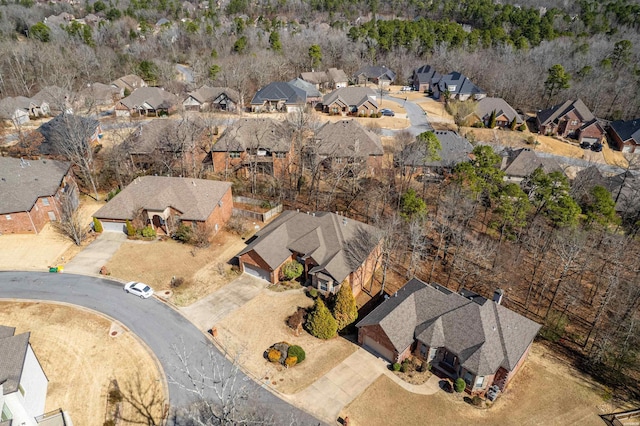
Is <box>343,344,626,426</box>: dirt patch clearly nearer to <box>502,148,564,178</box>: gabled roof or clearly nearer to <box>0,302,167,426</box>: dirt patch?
<box>0,302,167,426</box>: dirt patch

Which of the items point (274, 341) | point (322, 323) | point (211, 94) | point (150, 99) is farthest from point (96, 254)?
point (211, 94)

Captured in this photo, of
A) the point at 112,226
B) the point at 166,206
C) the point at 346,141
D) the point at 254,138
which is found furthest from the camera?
the point at 346,141

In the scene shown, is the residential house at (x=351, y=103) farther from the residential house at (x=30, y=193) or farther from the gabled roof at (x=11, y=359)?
the gabled roof at (x=11, y=359)

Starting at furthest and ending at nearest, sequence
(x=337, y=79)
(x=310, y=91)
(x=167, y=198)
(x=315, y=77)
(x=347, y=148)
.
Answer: (x=337, y=79) < (x=315, y=77) < (x=310, y=91) < (x=347, y=148) < (x=167, y=198)

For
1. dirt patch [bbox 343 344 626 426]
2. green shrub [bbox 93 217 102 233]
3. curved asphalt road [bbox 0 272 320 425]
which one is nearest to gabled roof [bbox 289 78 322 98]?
green shrub [bbox 93 217 102 233]

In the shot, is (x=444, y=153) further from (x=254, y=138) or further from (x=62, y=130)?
(x=62, y=130)

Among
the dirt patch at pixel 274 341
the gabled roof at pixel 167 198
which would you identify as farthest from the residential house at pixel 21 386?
the gabled roof at pixel 167 198

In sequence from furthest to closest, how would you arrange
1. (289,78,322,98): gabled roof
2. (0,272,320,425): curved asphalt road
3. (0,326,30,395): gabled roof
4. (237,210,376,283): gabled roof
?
1. (289,78,322,98): gabled roof
2. (237,210,376,283): gabled roof
3. (0,272,320,425): curved asphalt road
4. (0,326,30,395): gabled roof
